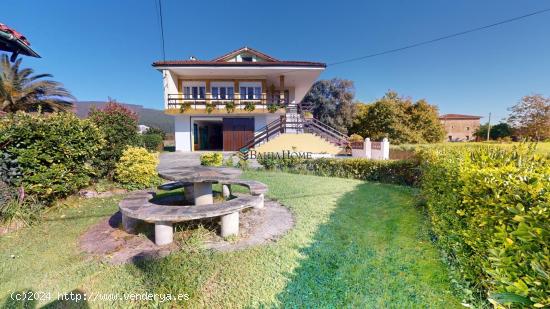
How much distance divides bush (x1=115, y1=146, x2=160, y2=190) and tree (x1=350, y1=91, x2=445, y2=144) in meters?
24.9

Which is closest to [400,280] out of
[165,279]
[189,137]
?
[165,279]

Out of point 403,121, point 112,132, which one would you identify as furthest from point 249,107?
point 403,121

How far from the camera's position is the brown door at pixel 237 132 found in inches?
743

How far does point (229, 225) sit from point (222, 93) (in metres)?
17.5

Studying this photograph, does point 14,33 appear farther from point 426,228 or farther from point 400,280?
point 426,228

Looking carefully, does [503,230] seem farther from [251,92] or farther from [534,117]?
[534,117]

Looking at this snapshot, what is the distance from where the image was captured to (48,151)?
5.27 meters

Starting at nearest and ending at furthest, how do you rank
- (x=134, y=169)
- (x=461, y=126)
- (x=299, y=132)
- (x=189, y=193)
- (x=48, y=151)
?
(x=48, y=151), (x=189, y=193), (x=134, y=169), (x=299, y=132), (x=461, y=126)

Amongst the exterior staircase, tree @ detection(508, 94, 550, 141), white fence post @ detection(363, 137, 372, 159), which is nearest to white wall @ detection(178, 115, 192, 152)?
the exterior staircase

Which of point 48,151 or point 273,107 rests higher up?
point 273,107

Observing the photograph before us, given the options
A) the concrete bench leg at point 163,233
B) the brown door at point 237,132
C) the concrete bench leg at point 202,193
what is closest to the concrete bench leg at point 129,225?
the concrete bench leg at point 163,233

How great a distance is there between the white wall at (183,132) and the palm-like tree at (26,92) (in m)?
6.74

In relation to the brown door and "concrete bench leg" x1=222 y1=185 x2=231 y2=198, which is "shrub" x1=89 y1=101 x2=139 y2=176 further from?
the brown door

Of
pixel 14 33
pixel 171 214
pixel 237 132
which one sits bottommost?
pixel 171 214
